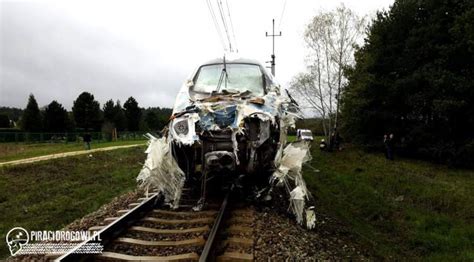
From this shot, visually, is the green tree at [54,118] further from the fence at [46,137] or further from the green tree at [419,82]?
the green tree at [419,82]

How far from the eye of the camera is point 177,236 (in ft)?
16.9

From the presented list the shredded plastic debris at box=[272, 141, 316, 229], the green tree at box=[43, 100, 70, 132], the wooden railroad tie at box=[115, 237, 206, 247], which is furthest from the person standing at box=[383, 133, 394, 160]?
the green tree at box=[43, 100, 70, 132]

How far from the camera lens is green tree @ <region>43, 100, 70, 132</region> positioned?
48.3 metres

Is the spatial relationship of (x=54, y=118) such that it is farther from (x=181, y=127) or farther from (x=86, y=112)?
(x=181, y=127)

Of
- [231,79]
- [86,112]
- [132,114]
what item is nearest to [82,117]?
[86,112]

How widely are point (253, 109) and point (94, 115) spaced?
50536mm

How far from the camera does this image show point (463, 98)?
683 inches

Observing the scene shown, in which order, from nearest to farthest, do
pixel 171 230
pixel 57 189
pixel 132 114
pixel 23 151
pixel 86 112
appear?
pixel 171 230
pixel 57 189
pixel 23 151
pixel 86 112
pixel 132 114

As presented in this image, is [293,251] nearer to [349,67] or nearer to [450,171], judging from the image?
[450,171]

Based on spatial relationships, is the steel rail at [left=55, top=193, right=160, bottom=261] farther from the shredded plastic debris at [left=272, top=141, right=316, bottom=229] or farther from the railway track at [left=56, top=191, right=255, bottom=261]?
the shredded plastic debris at [left=272, top=141, right=316, bottom=229]

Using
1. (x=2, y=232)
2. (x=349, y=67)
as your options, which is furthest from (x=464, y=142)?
(x=2, y=232)

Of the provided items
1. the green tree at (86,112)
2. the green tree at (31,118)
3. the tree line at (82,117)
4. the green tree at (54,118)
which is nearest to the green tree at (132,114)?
the tree line at (82,117)

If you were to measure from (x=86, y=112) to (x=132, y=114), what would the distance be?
38.6 ft

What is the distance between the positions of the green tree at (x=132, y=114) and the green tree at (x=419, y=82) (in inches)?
1737
